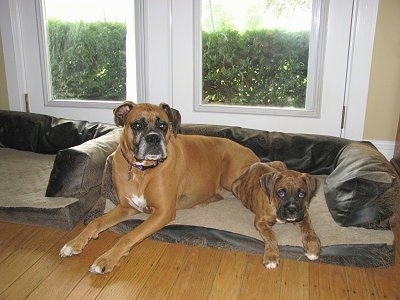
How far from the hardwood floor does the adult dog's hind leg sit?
5 centimetres

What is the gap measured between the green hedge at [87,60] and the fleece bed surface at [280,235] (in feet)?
5.53

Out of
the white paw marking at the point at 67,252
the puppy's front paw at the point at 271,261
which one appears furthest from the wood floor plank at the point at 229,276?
the white paw marking at the point at 67,252

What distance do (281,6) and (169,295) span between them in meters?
2.53

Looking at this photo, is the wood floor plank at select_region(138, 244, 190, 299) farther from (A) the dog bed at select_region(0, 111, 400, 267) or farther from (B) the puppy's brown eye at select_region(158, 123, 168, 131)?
(B) the puppy's brown eye at select_region(158, 123, 168, 131)

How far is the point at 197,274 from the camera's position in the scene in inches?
82.4

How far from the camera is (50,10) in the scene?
3846 mm

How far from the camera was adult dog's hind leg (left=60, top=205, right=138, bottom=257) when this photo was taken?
7.27 feet

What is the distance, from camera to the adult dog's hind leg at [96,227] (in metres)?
2.21

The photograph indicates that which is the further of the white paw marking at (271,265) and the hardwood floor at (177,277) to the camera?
the white paw marking at (271,265)

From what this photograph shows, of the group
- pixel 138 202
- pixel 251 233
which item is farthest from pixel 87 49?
pixel 251 233

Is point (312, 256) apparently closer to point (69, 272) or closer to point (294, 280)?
point (294, 280)

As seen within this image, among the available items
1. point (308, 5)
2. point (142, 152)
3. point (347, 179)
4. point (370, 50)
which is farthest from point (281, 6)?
point (142, 152)

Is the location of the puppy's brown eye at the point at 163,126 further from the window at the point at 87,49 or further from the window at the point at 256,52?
the window at the point at 87,49

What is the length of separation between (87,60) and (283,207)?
2684mm
